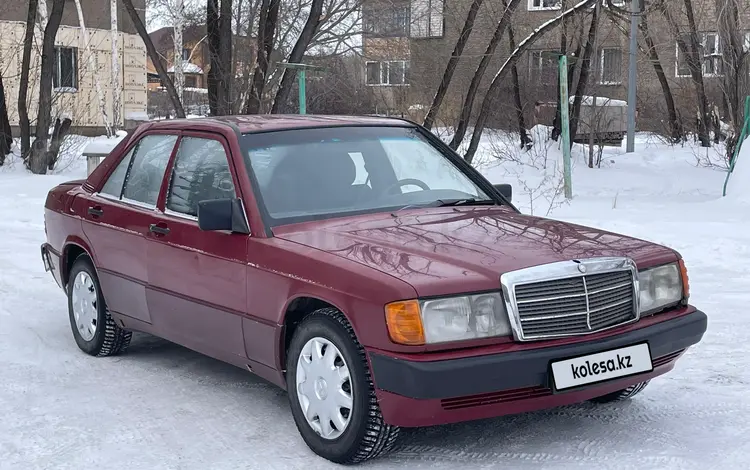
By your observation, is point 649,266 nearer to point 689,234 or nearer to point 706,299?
point 706,299

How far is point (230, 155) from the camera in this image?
17.4 ft

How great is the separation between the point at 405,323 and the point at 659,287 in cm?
135

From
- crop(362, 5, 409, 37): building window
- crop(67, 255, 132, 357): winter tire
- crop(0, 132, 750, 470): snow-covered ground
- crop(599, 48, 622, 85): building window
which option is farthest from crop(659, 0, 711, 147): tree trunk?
crop(67, 255, 132, 357): winter tire

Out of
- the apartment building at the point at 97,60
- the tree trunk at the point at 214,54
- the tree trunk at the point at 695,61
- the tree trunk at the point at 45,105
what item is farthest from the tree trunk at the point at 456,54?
the apartment building at the point at 97,60

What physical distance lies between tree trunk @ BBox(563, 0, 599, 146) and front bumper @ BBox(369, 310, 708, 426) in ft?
53.1

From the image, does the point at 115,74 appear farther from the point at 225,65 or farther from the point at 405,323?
the point at 405,323

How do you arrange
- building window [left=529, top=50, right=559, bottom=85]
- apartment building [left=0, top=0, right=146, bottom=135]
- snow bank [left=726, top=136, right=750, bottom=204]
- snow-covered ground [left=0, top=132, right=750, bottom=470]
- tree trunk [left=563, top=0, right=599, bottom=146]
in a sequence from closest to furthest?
1. snow-covered ground [left=0, top=132, right=750, bottom=470]
2. snow bank [left=726, top=136, right=750, bottom=204]
3. tree trunk [left=563, top=0, right=599, bottom=146]
4. building window [left=529, top=50, right=559, bottom=85]
5. apartment building [left=0, top=0, right=146, bottom=135]

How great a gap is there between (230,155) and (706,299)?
4244mm

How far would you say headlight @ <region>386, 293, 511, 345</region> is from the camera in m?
4.02

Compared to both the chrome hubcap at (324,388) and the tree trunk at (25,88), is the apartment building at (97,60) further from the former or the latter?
the chrome hubcap at (324,388)

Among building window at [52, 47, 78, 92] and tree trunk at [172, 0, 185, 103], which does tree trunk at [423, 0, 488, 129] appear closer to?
tree trunk at [172, 0, 185, 103]

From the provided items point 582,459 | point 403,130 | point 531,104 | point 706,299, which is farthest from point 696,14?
point 582,459

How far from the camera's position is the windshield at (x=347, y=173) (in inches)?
203

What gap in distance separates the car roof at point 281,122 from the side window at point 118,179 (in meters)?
0.45
